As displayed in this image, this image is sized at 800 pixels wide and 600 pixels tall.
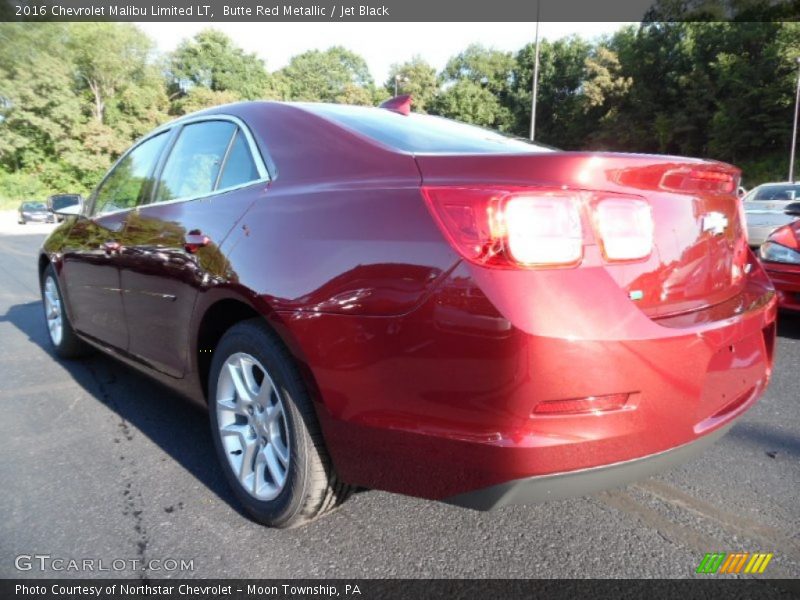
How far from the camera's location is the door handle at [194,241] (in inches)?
91.7

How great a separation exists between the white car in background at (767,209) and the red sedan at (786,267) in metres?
3.29

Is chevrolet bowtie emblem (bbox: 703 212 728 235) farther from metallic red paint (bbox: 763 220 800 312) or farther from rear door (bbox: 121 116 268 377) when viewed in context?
metallic red paint (bbox: 763 220 800 312)

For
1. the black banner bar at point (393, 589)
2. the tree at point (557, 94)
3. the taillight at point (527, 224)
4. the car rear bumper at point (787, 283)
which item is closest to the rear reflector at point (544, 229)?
the taillight at point (527, 224)

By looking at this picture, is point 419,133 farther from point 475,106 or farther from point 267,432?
point 475,106

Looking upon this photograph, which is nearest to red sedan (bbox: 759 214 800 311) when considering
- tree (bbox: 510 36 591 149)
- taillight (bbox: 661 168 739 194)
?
taillight (bbox: 661 168 739 194)

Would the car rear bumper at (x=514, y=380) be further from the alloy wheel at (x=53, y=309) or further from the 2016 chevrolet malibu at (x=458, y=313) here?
the alloy wheel at (x=53, y=309)

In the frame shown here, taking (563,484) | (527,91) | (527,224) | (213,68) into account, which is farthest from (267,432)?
(213,68)

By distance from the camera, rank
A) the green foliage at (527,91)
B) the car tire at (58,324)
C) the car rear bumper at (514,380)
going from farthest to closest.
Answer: the green foliage at (527,91)
the car tire at (58,324)
the car rear bumper at (514,380)

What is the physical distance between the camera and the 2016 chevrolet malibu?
1521 millimetres

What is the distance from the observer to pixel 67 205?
4148 mm

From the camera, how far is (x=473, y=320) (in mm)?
1515

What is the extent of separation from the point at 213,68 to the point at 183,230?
195 feet

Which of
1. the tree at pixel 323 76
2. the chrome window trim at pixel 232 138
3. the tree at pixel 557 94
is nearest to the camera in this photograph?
the chrome window trim at pixel 232 138

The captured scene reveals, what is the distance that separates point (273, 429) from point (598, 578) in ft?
3.89
